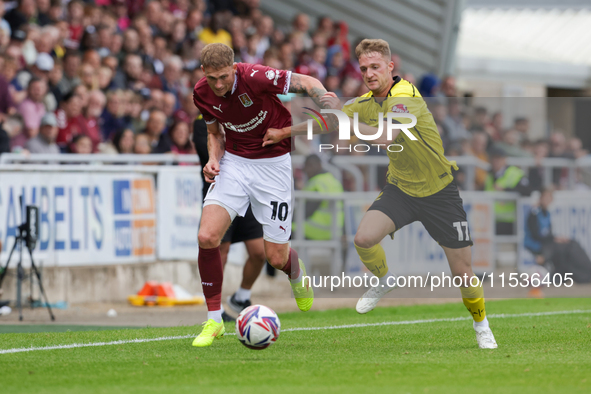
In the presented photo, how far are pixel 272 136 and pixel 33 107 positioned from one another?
18.8ft

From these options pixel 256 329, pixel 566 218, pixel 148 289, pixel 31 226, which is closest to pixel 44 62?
pixel 31 226

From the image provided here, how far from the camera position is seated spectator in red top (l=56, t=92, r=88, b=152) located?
1209 centimetres

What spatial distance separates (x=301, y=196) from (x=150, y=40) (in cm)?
404

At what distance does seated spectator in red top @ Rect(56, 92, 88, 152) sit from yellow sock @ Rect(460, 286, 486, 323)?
692 cm

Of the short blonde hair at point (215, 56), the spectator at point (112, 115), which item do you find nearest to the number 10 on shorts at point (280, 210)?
the short blonde hair at point (215, 56)

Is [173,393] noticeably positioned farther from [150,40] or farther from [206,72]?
[150,40]

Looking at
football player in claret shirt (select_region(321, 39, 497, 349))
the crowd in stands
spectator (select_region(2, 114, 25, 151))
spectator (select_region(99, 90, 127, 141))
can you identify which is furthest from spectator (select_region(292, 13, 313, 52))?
football player in claret shirt (select_region(321, 39, 497, 349))

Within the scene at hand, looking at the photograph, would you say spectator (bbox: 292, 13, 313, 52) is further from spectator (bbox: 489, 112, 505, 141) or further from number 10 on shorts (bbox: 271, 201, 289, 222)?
number 10 on shorts (bbox: 271, 201, 289, 222)

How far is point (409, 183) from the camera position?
24.7 feet

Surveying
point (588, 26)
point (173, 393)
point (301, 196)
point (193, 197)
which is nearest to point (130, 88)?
point (193, 197)

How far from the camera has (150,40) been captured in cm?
1440

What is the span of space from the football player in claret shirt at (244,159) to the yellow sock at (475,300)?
153cm

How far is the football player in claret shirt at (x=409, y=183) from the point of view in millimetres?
7098

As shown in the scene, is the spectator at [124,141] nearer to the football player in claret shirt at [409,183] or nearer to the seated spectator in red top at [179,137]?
the seated spectator in red top at [179,137]
